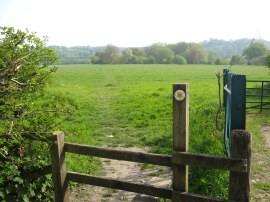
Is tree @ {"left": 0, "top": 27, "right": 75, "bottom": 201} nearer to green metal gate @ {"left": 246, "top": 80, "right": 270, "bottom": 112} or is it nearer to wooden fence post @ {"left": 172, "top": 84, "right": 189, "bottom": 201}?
wooden fence post @ {"left": 172, "top": 84, "right": 189, "bottom": 201}

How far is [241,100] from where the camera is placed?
4.38 meters

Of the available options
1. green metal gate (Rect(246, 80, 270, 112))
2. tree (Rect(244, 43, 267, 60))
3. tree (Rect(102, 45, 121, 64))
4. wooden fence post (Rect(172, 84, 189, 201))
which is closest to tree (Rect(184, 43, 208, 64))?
tree (Rect(102, 45, 121, 64))

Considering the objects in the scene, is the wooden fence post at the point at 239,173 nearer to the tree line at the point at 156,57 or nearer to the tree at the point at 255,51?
the tree at the point at 255,51

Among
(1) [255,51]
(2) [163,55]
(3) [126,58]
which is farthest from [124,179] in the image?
(3) [126,58]

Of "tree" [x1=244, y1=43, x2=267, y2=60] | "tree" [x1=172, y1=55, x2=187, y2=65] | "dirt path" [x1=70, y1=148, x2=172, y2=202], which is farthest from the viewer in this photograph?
"tree" [x1=172, y1=55, x2=187, y2=65]

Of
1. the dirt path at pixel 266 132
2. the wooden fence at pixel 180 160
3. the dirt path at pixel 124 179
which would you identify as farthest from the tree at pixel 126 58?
the wooden fence at pixel 180 160

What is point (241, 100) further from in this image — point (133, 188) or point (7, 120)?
point (7, 120)

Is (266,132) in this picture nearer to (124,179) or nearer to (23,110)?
(124,179)

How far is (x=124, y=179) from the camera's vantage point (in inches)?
250

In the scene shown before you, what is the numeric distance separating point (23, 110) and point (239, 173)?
2.90 metres

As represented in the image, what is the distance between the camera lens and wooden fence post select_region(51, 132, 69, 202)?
4395 millimetres

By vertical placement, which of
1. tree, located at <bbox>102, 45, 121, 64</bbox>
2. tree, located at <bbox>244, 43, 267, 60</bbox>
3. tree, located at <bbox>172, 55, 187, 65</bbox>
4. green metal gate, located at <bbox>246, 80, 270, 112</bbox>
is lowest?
green metal gate, located at <bbox>246, 80, 270, 112</bbox>

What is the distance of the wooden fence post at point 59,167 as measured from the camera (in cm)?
→ 439

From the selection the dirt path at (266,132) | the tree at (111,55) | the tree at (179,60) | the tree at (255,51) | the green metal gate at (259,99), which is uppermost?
the tree at (111,55)
